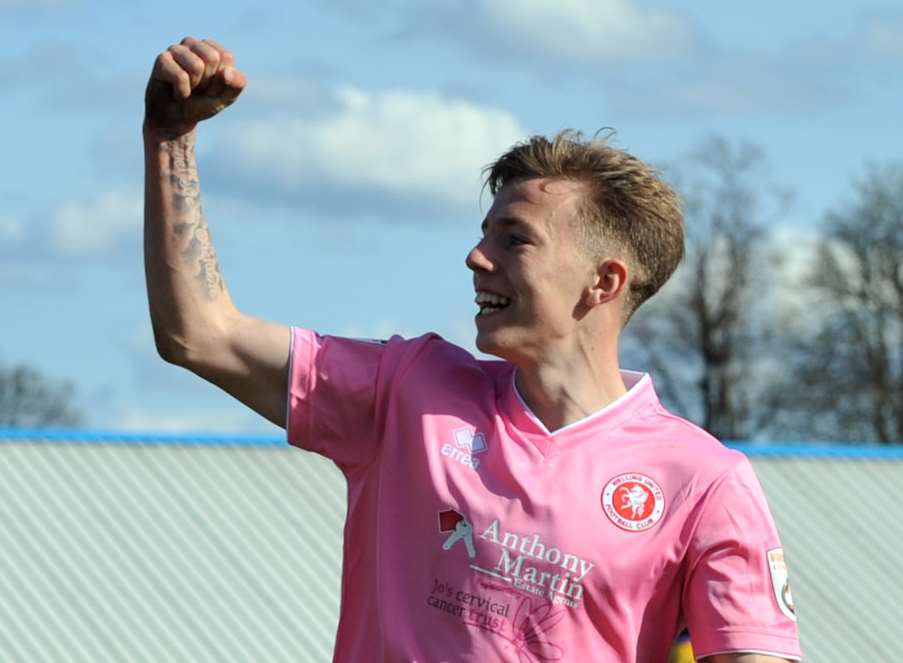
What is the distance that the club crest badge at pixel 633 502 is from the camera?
354 centimetres

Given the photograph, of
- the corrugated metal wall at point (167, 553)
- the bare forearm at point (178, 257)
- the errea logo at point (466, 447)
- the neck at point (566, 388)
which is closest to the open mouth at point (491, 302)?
the neck at point (566, 388)

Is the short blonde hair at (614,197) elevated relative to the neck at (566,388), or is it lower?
elevated

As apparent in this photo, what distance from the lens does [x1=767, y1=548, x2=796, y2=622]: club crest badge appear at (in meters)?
3.57

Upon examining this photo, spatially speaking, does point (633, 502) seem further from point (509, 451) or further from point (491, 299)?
point (491, 299)

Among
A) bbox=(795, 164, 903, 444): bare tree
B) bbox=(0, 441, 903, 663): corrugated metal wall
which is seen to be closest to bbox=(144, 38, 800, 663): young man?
bbox=(0, 441, 903, 663): corrugated metal wall

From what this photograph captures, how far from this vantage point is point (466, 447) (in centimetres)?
364

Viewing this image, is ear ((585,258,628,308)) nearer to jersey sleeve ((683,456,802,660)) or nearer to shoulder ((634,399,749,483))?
shoulder ((634,399,749,483))

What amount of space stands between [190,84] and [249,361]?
0.60m

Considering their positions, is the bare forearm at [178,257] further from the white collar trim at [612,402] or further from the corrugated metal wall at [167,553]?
the corrugated metal wall at [167,553]

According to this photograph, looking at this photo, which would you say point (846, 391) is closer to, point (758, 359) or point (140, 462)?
point (758, 359)

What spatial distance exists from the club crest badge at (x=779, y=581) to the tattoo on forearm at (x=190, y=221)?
126 centimetres

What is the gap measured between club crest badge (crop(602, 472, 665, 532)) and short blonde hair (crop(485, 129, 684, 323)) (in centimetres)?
49

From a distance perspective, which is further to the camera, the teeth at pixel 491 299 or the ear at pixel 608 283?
the ear at pixel 608 283
